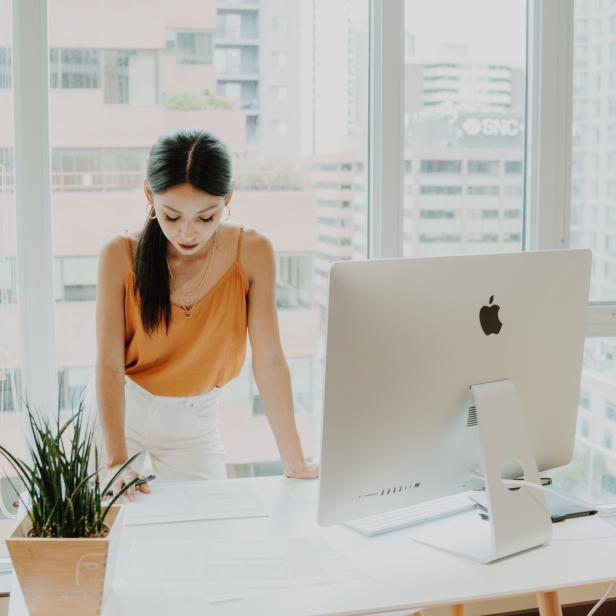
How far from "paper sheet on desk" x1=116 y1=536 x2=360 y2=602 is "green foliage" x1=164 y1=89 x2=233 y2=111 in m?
1.38

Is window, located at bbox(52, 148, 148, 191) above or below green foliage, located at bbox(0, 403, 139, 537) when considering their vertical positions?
above

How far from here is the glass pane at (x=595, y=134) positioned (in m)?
2.77

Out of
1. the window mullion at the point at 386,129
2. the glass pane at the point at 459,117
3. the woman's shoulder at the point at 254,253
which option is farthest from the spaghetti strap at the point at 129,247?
the glass pane at the point at 459,117

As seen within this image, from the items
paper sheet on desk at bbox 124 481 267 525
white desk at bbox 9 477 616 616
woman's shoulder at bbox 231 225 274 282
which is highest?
woman's shoulder at bbox 231 225 274 282

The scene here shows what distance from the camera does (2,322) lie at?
2.34 meters

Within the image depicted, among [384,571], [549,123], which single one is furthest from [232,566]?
[549,123]

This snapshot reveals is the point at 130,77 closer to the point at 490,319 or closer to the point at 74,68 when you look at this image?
the point at 74,68

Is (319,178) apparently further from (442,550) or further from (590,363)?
(442,550)

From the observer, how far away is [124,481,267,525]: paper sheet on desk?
1.62 m

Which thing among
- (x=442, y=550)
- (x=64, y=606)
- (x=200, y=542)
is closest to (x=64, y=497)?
(x=64, y=606)

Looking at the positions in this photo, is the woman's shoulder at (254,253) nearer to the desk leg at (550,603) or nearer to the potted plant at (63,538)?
the potted plant at (63,538)

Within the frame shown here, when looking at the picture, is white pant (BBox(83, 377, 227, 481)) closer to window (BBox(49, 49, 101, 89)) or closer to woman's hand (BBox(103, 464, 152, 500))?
woman's hand (BBox(103, 464, 152, 500))

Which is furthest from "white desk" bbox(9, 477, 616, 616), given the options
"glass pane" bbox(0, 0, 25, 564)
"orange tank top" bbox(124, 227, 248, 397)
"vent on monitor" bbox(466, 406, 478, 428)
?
"glass pane" bbox(0, 0, 25, 564)

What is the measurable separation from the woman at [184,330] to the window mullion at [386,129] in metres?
0.67
